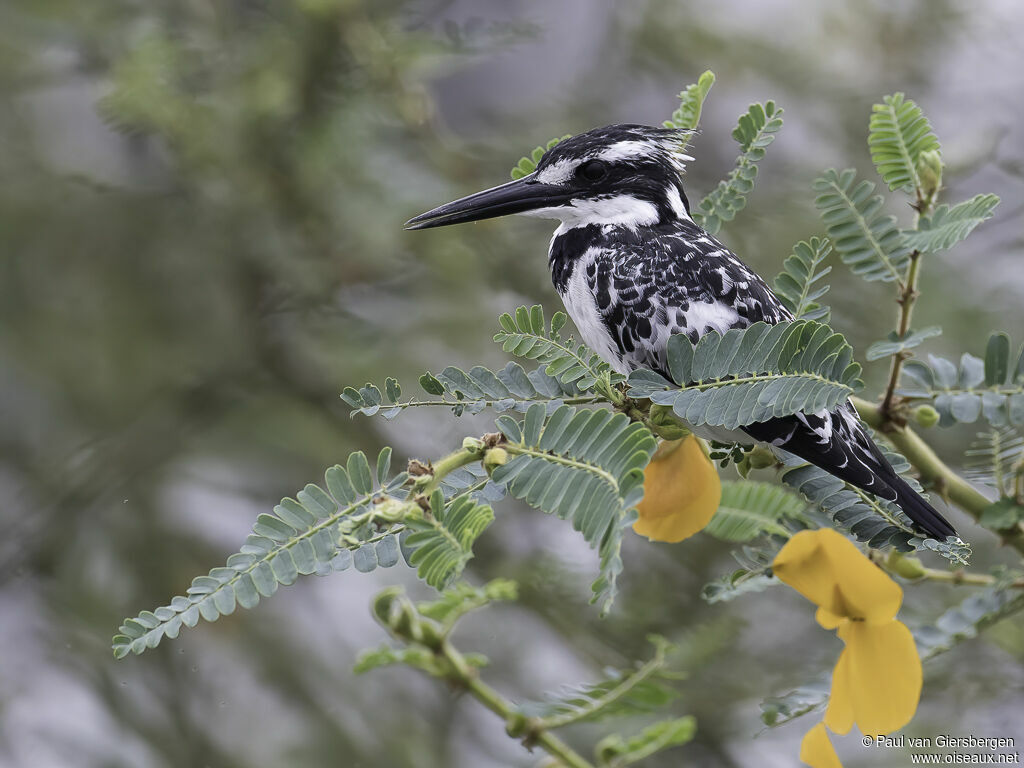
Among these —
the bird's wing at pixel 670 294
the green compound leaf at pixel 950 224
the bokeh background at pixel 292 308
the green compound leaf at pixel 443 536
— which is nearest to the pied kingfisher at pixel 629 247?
the bird's wing at pixel 670 294

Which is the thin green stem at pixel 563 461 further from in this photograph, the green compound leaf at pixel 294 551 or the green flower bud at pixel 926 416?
the green flower bud at pixel 926 416

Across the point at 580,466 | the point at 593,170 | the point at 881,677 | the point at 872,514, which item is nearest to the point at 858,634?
the point at 881,677

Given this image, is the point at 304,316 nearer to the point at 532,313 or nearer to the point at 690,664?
the point at 690,664

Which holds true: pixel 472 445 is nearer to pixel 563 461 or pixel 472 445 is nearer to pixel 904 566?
pixel 563 461

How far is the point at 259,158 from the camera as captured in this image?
2582 millimetres

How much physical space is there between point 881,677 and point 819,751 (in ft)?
0.24

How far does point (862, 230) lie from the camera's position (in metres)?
1.09

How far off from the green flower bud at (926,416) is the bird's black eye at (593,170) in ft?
2.13

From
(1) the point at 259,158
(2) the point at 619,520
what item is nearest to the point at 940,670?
(2) the point at 619,520

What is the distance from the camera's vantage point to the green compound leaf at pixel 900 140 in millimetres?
1052

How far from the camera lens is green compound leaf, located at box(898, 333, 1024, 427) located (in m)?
0.95

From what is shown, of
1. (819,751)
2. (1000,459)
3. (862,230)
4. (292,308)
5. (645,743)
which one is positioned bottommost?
(292,308)

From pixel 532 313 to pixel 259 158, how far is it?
1843 millimetres

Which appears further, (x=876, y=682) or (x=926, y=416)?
(x=926, y=416)
